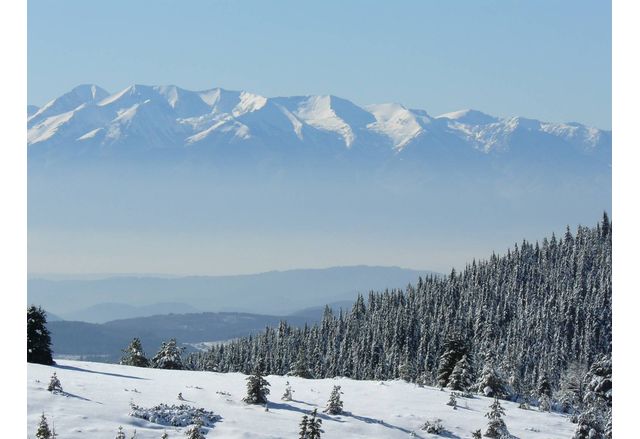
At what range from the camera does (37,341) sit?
246 ft

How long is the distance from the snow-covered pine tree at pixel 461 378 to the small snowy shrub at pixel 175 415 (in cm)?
2796

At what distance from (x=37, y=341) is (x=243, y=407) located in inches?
909

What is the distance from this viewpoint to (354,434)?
5666 cm

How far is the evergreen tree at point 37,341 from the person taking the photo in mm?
73875

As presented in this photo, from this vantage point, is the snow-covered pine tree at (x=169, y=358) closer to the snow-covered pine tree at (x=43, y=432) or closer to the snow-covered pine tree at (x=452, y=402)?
the snow-covered pine tree at (x=452, y=402)

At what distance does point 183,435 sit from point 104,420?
4.64 metres

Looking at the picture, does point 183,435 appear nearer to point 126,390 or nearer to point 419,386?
point 126,390

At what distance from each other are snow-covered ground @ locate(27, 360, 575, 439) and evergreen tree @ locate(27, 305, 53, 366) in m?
1.71

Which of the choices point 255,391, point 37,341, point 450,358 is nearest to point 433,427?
point 255,391

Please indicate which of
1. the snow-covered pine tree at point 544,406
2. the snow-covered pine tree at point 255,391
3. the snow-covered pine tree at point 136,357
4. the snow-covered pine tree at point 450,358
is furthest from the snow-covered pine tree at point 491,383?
the snow-covered pine tree at point 136,357
